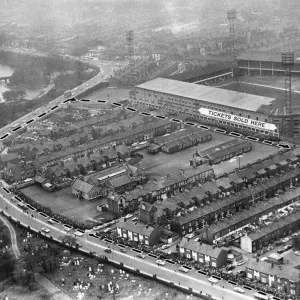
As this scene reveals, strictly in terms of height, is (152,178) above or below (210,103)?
below

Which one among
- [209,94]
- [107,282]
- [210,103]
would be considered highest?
[209,94]

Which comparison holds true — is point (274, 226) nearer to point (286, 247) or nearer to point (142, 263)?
point (286, 247)

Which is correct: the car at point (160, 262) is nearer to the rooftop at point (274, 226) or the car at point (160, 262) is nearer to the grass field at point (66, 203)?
the rooftop at point (274, 226)

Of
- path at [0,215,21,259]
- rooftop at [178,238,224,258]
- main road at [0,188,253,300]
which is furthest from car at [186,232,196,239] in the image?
path at [0,215,21,259]

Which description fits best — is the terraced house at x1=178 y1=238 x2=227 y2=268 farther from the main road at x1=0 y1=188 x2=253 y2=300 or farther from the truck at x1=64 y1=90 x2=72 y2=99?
the truck at x1=64 y1=90 x2=72 y2=99

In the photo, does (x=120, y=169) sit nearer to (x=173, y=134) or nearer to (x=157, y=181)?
(x=157, y=181)

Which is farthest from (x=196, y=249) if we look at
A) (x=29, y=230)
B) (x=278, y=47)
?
(x=278, y=47)

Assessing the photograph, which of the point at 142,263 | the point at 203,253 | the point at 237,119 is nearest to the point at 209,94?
the point at 237,119
